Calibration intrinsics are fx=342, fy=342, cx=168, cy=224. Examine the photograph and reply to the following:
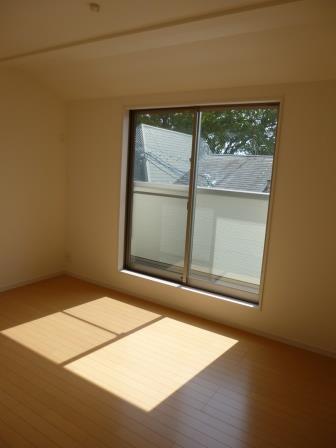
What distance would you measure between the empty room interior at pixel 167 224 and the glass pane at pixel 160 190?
0.06 feet

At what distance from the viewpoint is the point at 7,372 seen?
2.52m

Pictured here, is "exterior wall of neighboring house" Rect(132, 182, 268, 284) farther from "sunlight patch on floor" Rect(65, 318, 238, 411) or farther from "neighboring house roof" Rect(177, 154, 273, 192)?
"sunlight patch on floor" Rect(65, 318, 238, 411)

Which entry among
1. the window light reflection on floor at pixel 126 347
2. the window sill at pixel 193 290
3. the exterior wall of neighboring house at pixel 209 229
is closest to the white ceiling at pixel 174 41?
the exterior wall of neighboring house at pixel 209 229

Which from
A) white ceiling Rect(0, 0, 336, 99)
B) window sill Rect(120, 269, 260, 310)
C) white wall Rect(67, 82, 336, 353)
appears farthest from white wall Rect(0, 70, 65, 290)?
window sill Rect(120, 269, 260, 310)

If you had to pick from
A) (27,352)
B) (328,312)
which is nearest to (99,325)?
(27,352)

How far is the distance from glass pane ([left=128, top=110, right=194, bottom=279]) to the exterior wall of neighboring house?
1 centimetres

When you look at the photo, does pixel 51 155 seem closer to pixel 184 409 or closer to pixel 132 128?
pixel 132 128

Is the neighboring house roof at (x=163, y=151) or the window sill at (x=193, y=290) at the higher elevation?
the neighboring house roof at (x=163, y=151)

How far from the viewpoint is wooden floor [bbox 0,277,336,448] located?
204 cm

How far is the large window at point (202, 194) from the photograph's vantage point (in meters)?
3.38

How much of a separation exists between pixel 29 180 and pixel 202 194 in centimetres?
213

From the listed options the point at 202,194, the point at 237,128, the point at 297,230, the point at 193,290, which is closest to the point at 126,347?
the point at 193,290

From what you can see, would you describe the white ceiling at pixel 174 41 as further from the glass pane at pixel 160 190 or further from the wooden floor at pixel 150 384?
the wooden floor at pixel 150 384

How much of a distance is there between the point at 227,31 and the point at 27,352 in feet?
9.57
